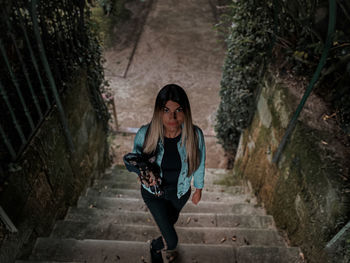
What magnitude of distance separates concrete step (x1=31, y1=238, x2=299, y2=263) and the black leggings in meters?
0.14

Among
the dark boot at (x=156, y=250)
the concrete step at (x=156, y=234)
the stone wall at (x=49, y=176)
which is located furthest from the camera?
the concrete step at (x=156, y=234)

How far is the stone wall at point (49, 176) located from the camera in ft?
6.03

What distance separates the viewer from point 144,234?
8.08 feet

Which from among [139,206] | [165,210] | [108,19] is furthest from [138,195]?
[108,19]

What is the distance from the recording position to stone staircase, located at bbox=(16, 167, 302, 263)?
2076mm

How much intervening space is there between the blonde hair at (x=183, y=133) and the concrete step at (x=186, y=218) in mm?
1117

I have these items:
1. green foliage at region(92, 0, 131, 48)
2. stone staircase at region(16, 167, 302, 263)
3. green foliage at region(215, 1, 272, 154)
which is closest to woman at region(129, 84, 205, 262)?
stone staircase at region(16, 167, 302, 263)

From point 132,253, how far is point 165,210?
18.1 inches

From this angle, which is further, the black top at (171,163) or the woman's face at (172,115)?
the black top at (171,163)

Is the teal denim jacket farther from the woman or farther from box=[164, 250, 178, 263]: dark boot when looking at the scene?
box=[164, 250, 178, 263]: dark boot

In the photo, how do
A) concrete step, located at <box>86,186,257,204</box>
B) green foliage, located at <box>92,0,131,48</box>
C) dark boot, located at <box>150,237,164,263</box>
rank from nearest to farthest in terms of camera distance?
dark boot, located at <box>150,237,164,263</box> < concrete step, located at <box>86,186,257,204</box> < green foliage, located at <box>92,0,131,48</box>

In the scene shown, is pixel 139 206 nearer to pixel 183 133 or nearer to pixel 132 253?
pixel 132 253

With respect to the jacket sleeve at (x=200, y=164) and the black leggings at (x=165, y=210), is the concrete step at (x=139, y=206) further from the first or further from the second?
the jacket sleeve at (x=200, y=164)

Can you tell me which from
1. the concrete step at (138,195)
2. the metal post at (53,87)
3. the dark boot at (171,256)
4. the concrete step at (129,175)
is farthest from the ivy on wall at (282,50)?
the metal post at (53,87)
